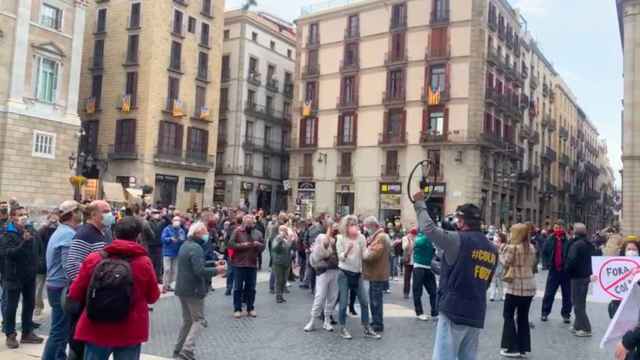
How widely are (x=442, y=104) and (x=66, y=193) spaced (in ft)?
82.0

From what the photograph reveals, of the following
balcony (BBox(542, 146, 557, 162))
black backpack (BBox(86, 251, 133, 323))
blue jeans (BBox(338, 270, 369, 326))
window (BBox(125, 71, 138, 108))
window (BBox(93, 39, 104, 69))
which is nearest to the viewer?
black backpack (BBox(86, 251, 133, 323))

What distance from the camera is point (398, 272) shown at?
19531 millimetres

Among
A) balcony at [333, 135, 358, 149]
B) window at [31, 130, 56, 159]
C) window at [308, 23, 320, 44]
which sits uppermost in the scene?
window at [308, 23, 320, 44]

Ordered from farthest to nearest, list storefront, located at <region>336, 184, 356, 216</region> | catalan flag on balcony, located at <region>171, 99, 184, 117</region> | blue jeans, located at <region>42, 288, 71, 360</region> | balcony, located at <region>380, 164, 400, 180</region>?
storefront, located at <region>336, 184, 356, 216</region> → balcony, located at <region>380, 164, 400, 180</region> → catalan flag on balcony, located at <region>171, 99, 184, 117</region> → blue jeans, located at <region>42, 288, 71, 360</region>

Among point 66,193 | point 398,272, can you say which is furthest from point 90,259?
point 66,193

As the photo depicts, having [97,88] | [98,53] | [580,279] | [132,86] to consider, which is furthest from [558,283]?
[98,53]

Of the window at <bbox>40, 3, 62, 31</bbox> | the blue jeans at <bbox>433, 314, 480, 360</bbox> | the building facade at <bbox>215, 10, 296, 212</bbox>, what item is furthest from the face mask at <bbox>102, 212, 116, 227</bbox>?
the building facade at <bbox>215, 10, 296, 212</bbox>

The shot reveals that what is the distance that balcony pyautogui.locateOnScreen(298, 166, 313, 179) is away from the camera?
46.2m

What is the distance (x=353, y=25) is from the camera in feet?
148

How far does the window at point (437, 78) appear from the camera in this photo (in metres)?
40.6

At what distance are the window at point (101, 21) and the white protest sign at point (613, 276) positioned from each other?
134 feet

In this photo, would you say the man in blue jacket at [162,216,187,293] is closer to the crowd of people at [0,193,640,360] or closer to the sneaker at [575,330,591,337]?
the crowd of people at [0,193,640,360]

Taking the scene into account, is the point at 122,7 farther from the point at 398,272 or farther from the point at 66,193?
the point at 398,272

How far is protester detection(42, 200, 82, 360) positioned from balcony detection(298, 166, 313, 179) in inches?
1550
